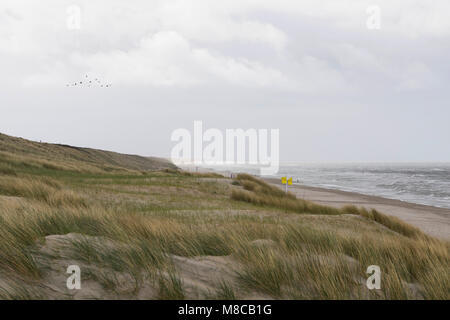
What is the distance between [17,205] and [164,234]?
4.14 meters

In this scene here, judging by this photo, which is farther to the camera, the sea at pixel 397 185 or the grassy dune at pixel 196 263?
the sea at pixel 397 185

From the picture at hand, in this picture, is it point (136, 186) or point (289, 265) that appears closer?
point (289, 265)

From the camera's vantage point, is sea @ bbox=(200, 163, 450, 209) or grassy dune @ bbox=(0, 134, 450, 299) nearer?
grassy dune @ bbox=(0, 134, 450, 299)

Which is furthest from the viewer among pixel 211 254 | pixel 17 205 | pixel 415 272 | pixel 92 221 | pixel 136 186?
pixel 136 186

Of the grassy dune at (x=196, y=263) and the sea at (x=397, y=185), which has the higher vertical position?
the grassy dune at (x=196, y=263)

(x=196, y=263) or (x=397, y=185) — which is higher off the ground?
(x=196, y=263)

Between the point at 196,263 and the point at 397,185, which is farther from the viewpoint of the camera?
the point at 397,185

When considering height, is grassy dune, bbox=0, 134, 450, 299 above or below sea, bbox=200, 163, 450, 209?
above

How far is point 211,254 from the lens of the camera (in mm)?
4312

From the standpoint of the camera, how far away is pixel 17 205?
6602 millimetres
